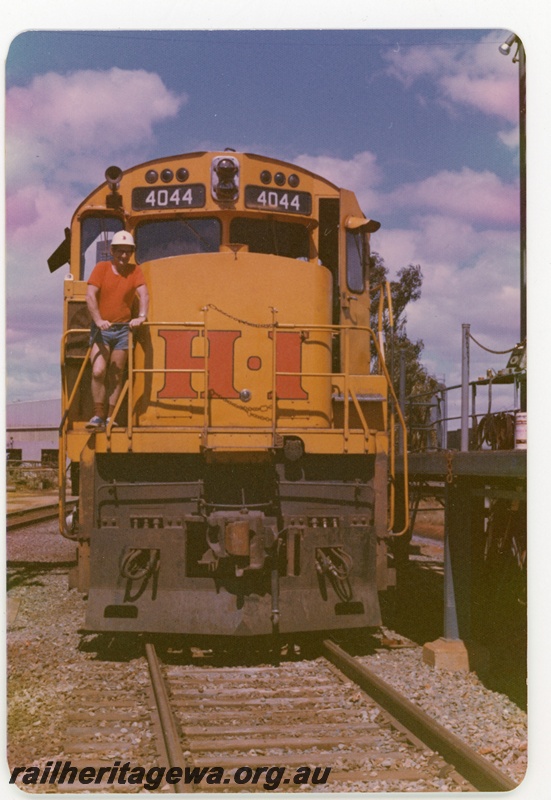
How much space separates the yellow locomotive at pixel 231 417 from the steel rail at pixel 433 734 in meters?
0.61

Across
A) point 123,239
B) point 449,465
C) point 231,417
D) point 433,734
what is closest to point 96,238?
point 123,239

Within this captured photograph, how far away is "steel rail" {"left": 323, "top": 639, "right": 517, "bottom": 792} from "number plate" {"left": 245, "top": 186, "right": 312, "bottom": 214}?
3.52 m

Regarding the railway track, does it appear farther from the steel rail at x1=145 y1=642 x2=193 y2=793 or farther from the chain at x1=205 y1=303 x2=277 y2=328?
the chain at x1=205 y1=303 x2=277 y2=328

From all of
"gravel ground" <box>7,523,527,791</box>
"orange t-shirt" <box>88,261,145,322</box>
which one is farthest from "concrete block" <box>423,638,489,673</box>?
"orange t-shirt" <box>88,261,145,322</box>

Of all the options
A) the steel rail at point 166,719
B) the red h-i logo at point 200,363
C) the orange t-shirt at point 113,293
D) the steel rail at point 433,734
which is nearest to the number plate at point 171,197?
the orange t-shirt at point 113,293

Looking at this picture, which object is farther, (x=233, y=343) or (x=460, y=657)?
(x=233, y=343)

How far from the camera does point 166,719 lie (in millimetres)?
4809

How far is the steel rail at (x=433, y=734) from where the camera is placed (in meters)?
4.18

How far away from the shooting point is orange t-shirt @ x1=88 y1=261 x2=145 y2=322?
6.40 m

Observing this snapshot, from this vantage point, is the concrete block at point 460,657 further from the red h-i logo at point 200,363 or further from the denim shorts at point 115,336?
the denim shorts at point 115,336

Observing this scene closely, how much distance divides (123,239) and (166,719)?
11.4ft

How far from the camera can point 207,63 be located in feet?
17.4

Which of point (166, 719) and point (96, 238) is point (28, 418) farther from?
point (166, 719)

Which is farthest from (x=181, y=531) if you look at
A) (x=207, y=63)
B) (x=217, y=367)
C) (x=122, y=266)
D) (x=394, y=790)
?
(x=207, y=63)
